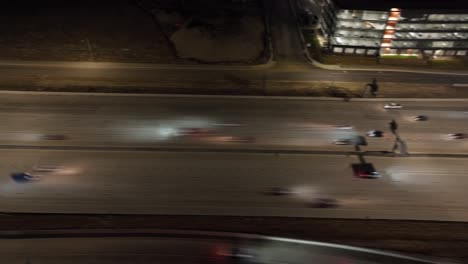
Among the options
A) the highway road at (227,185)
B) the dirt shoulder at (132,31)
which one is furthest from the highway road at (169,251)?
the dirt shoulder at (132,31)

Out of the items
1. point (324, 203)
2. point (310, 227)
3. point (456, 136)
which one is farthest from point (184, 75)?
point (456, 136)

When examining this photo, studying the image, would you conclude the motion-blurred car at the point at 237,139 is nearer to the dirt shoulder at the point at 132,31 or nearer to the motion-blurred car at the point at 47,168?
the motion-blurred car at the point at 47,168

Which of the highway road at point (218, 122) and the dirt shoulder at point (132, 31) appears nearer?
the highway road at point (218, 122)

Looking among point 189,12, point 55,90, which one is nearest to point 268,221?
point 55,90

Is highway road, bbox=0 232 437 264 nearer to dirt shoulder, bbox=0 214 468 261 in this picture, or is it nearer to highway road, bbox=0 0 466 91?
dirt shoulder, bbox=0 214 468 261

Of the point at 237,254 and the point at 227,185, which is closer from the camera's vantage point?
the point at 237,254

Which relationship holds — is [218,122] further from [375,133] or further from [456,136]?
[456,136]

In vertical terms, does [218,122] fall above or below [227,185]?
above
